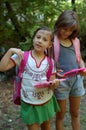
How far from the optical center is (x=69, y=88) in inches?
123

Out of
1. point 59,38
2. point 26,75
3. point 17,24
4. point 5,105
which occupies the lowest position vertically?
point 5,105

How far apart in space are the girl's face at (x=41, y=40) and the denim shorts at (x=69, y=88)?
0.48 m

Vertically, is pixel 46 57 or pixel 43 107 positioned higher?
pixel 46 57

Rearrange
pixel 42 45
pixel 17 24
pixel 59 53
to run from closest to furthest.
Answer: pixel 42 45 → pixel 59 53 → pixel 17 24

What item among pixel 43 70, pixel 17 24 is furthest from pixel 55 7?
pixel 43 70

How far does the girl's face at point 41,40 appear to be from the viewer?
275cm

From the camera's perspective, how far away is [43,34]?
277 cm

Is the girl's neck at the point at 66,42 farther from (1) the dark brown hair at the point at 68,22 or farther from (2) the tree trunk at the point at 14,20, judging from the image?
(2) the tree trunk at the point at 14,20

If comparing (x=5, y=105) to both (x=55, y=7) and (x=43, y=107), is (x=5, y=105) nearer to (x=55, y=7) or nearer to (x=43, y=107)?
(x=55, y=7)

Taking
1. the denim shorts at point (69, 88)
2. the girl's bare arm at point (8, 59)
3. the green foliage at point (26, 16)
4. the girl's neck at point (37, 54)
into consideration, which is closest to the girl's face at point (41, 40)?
the girl's neck at point (37, 54)

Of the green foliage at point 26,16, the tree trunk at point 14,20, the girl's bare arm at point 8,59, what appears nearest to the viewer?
the girl's bare arm at point 8,59

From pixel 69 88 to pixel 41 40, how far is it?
0.64 meters

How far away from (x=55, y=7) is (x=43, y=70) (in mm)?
2790

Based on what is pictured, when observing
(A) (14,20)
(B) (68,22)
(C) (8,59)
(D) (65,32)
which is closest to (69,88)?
(D) (65,32)
